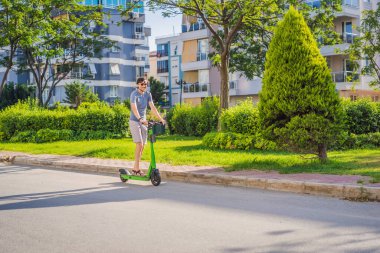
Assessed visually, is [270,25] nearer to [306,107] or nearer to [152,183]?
[306,107]

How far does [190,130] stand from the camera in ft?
86.7

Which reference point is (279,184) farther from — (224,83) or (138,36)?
(138,36)

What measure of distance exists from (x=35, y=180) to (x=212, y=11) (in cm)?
1171

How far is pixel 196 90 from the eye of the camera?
2176 inches

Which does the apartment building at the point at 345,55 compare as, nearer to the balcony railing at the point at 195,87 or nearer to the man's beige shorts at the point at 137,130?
the balcony railing at the point at 195,87

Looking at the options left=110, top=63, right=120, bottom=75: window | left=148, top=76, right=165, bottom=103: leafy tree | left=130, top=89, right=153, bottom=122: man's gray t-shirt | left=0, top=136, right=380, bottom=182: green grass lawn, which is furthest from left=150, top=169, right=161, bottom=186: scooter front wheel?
left=148, top=76, right=165, bottom=103: leafy tree

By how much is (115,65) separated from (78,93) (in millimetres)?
8601

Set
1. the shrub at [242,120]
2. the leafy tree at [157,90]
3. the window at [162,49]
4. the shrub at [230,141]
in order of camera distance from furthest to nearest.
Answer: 1. the window at [162,49]
2. the leafy tree at [157,90]
3. the shrub at [242,120]
4. the shrub at [230,141]

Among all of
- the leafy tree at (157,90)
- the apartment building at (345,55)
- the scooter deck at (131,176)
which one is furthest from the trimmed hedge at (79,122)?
the leafy tree at (157,90)

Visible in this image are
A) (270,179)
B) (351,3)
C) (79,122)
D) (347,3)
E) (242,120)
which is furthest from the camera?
(351,3)

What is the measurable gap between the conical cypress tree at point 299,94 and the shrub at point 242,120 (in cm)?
523

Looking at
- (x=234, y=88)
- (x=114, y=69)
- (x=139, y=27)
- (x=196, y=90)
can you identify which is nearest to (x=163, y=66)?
(x=139, y=27)

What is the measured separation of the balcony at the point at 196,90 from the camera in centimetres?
5409

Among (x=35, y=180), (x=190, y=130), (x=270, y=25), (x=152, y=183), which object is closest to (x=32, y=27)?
(x=190, y=130)
